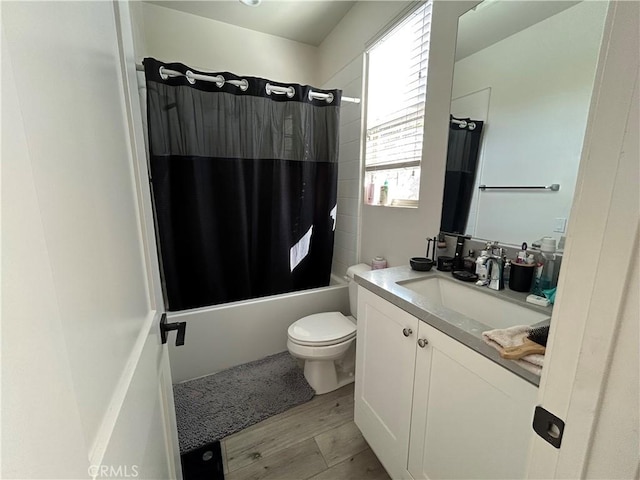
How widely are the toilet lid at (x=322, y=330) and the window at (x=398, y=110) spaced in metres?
0.88

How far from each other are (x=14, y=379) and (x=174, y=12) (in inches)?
107

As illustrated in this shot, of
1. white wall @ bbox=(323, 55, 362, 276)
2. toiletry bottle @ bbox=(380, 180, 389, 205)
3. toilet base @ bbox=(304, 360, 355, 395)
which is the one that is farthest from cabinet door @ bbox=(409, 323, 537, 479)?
white wall @ bbox=(323, 55, 362, 276)

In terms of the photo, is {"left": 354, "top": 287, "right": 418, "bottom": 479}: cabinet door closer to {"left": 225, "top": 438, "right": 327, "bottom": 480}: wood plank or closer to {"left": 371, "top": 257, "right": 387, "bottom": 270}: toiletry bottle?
{"left": 225, "top": 438, "right": 327, "bottom": 480}: wood plank

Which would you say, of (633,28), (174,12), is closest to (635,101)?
(633,28)

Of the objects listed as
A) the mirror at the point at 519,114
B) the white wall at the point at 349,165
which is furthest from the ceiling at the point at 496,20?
the white wall at the point at 349,165

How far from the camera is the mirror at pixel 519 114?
933 millimetres

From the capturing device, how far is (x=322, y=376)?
174 centimetres

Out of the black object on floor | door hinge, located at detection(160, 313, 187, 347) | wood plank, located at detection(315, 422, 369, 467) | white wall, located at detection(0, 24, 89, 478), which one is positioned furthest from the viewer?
wood plank, located at detection(315, 422, 369, 467)

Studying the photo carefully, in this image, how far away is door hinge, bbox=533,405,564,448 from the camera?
1.34ft

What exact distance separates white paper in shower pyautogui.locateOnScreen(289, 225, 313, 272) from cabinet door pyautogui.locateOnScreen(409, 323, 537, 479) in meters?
1.39

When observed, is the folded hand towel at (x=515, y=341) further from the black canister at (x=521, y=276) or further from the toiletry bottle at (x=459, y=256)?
the toiletry bottle at (x=459, y=256)

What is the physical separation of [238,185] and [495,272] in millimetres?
1671

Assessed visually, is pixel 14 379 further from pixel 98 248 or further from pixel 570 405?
pixel 570 405

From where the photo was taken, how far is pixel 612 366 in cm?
33
